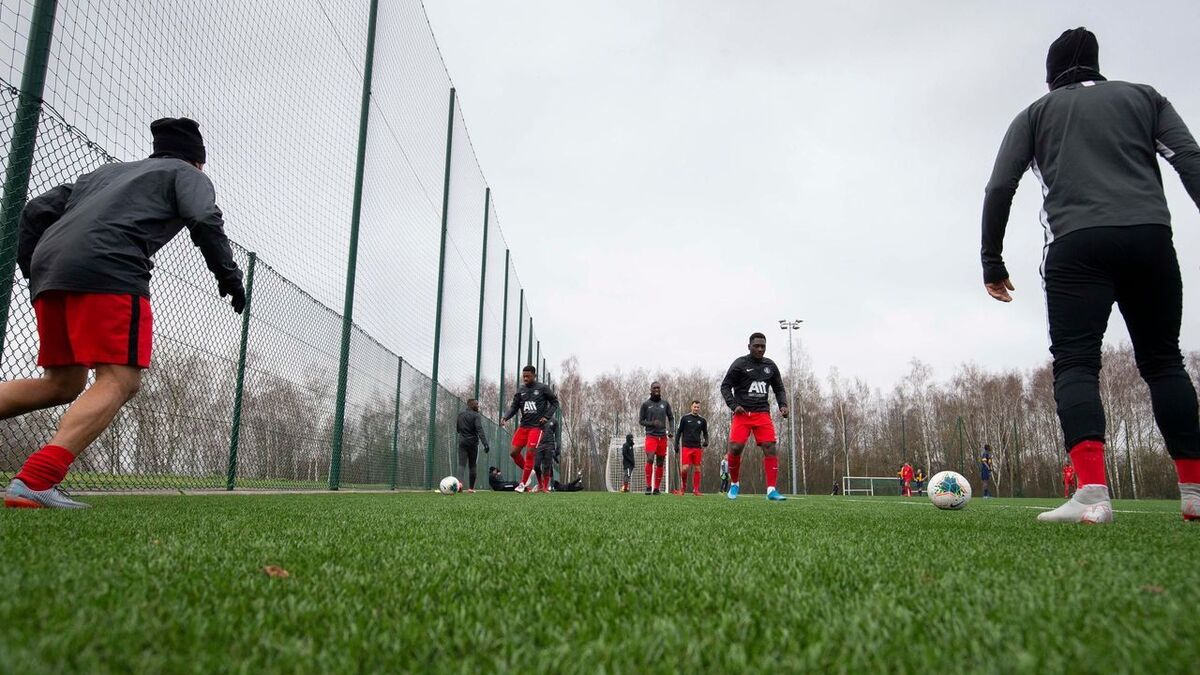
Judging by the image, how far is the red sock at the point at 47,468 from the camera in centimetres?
299

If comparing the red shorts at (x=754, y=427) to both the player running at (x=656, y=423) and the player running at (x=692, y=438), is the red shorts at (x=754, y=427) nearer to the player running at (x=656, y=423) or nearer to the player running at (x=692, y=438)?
the player running at (x=692, y=438)

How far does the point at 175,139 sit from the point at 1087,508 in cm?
498

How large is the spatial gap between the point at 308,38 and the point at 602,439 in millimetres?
37965

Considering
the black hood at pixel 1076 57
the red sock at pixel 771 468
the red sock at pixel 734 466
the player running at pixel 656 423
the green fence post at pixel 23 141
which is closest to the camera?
the black hood at pixel 1076 57

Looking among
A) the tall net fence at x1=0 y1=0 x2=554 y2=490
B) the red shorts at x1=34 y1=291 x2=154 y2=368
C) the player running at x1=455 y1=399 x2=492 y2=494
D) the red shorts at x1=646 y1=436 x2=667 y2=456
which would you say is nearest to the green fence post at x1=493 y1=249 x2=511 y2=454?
the tall net fence at x1=0 y1=0 x2=554 y2=490

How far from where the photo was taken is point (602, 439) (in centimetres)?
4409

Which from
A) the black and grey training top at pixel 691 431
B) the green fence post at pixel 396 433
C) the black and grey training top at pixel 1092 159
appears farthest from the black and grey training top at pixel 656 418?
the black and grey training top at pixel 1092 159

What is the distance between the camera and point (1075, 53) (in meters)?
3.45

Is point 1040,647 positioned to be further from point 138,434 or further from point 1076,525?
point 138,434

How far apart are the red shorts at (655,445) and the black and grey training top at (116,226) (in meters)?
10.4

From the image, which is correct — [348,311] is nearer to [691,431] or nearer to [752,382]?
[752,382]

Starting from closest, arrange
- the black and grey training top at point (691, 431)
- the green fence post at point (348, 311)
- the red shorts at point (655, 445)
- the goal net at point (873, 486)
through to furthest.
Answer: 1. the green fence post at point (348, 311)
2. the black and grey training top at point (691, 431)
3. the red shorts at point (655, 445)
4. the goal net at point (873, 486)

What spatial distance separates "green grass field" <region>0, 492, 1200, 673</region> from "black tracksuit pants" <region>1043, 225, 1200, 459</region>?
32.5 inches

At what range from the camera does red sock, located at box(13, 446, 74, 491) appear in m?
2.99
